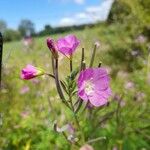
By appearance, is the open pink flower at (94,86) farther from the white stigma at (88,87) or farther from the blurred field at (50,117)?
the blurred field at (50,117)

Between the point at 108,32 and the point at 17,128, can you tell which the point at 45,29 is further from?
the point at 108,32

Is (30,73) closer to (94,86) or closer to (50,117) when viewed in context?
(94,86)

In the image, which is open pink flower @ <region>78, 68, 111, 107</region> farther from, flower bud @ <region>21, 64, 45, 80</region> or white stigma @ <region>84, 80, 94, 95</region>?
flower bud @ <region>21, 64, 45, 80</region>

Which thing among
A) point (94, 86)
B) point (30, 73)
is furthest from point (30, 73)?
point (94, 86)

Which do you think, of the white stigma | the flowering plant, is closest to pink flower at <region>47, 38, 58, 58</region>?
the flowering plant

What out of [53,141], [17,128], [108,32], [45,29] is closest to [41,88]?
[17,128]

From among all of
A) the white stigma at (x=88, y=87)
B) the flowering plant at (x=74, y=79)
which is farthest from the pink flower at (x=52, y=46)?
the white stigma at (x=88, y=87)
